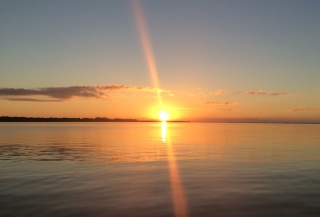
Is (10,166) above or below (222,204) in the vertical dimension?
above

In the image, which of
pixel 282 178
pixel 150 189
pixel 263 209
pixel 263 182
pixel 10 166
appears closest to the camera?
pixel 263 209

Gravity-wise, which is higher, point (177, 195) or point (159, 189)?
point (159, 189)

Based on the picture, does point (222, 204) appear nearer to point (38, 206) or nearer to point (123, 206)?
point (123, 206)

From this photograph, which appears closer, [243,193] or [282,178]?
[243,193]

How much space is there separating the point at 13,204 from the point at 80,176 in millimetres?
6748

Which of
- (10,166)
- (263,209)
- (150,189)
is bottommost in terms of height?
(263,209)

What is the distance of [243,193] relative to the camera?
14.4m

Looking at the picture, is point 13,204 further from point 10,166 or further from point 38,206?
point 10,166

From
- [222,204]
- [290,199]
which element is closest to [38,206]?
[222,204]

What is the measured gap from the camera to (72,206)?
12.0m

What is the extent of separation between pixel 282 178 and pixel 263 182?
6.76 ft

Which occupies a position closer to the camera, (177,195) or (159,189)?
(177,195)

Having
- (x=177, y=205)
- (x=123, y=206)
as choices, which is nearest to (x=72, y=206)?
(x=123, y=206)

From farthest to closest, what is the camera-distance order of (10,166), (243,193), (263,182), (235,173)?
1. (10,166)
2. (235,173)
3. (263,182)
4. (243,193)
